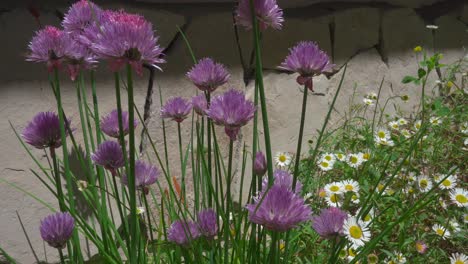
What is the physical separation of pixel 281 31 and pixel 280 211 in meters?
1.60

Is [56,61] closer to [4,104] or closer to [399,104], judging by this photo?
[4,104]

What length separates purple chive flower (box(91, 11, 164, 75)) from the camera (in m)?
0.58

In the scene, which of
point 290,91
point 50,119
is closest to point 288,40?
point 290,91

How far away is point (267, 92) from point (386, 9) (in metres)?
0.82

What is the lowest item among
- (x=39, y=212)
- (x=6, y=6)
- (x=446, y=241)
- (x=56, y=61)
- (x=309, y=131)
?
(x=446, y=241)

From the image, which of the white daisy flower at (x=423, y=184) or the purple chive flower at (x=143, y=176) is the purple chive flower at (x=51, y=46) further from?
the white daisy flower at (x=423, y=184)

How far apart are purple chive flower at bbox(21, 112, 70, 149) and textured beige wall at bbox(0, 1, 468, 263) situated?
33.5 inches

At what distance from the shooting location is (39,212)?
1693 mm

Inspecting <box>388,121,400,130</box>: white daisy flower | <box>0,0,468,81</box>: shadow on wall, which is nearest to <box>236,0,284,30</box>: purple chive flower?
<box>0,0,468,81</box>: shadow on wall

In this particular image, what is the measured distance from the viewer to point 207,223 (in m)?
0.85

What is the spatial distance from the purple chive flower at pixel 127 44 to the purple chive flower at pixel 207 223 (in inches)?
13.5

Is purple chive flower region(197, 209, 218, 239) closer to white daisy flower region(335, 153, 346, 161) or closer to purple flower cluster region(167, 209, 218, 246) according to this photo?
purple flower cluster region(167, 209, 218, 246)

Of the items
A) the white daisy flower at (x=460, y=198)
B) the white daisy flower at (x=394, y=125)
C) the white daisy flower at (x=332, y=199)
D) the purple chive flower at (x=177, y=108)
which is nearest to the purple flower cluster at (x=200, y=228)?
the purple chive flower at (x=177, y=108)

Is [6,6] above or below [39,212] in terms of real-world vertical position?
above
